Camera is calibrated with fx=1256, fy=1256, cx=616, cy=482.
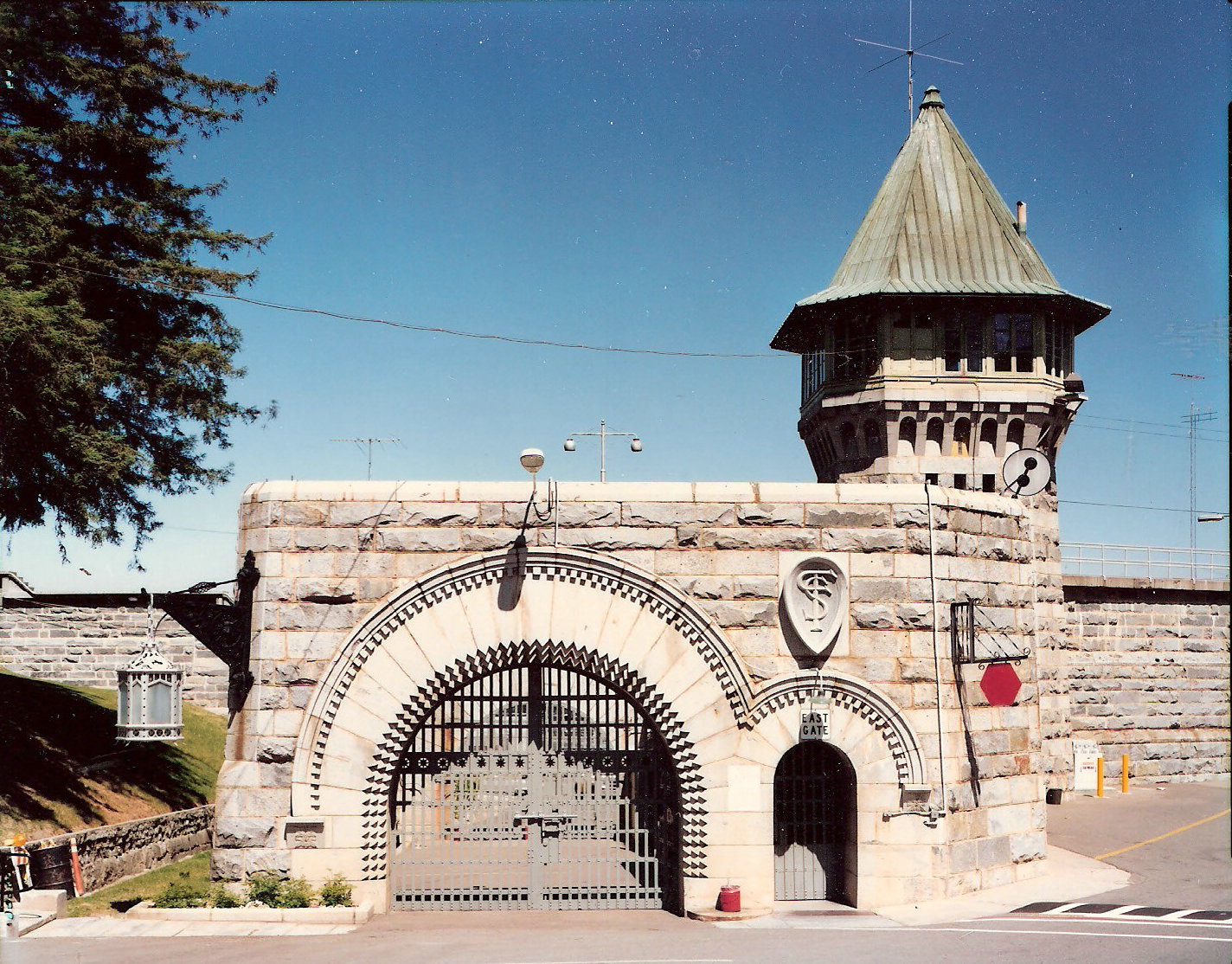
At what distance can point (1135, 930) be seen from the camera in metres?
15.7

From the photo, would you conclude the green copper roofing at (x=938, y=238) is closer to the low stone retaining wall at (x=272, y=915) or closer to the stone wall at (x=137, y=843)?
the stone wall at (x=137, y=843)

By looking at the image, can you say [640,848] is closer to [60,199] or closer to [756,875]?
[756,875]

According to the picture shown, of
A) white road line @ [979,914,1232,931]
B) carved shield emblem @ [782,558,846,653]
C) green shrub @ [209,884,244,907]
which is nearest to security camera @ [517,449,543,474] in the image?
carved shield emblem @ [782,558,846,653]

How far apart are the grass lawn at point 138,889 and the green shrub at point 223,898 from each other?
13.4 inches

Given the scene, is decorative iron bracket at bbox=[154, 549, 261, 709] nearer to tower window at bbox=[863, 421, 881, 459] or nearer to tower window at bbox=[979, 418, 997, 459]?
tower window at bbox=[863, 421, 881, 459]

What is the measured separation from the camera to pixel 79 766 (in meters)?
24.6

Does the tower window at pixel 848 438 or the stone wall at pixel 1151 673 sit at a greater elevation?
the tower window at pixel 848 438

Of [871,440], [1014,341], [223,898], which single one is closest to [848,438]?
[871,440]

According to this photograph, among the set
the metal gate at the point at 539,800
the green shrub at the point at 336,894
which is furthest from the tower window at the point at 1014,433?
the green shrub at the point at 336,894

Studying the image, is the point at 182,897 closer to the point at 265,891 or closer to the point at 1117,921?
the point at 265,891

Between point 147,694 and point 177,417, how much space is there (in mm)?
10140

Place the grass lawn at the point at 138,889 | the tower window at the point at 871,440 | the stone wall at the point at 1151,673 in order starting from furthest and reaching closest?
1. the stone wall at the point at 1151,673
2. the tower window at the point at 871,440
3. the grass lawn at the point at 138,889

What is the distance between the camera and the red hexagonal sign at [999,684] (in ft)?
58.3

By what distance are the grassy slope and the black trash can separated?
9.38 feet
